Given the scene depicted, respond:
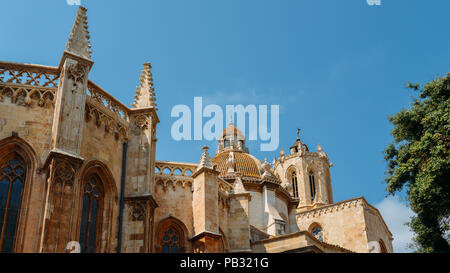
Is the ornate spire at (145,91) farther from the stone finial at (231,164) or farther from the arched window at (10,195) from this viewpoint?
the stone finial at (231,164)

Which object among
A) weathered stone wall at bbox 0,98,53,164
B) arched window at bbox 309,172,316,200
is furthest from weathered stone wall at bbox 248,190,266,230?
arched window at bbox 309,172,316,200

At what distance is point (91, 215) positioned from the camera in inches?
723

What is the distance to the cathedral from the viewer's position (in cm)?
1598

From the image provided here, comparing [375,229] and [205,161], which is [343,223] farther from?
[205,161]

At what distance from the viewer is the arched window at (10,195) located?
51.5 ft

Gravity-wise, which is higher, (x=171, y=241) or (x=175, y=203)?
(x=175, y=203)

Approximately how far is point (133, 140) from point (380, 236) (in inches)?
1259

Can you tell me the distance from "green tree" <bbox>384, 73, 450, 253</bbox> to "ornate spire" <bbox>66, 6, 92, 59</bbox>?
1388cm

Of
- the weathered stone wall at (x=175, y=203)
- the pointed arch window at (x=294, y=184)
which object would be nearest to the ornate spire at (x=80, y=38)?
the weathered stone wall at (x=175, y=203)

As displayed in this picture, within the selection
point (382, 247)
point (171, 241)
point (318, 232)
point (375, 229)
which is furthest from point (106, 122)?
point (382, 247)

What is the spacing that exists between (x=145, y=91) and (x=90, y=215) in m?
6.47

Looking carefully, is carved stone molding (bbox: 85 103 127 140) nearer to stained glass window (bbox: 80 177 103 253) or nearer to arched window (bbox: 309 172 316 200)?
stained glass window (bbox: 80 177 103 253)
